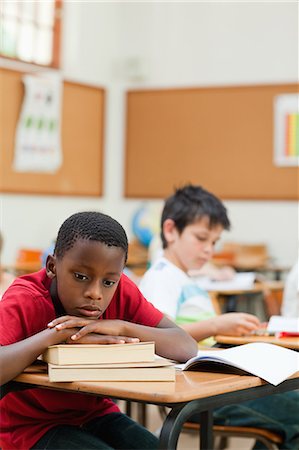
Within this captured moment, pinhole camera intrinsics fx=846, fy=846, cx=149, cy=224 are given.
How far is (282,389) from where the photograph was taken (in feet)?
5.95

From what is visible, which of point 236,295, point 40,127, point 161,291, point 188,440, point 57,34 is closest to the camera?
point 161,291

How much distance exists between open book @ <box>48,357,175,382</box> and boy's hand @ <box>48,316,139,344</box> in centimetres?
6

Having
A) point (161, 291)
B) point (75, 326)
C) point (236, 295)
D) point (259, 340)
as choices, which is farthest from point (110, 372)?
point (236, 295)

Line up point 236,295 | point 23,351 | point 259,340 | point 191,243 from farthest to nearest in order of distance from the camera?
point 236,295 < point 191,243 < point 259,340 < point 23,351

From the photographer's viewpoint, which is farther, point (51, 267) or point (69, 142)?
point (69, 142)

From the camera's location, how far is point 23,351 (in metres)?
1.63

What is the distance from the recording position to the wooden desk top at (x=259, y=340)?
2302 millimetres

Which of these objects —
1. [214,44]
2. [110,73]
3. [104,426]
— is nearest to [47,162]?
[110,73]

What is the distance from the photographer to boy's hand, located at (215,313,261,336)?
2410mm

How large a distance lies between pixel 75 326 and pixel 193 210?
134 cm

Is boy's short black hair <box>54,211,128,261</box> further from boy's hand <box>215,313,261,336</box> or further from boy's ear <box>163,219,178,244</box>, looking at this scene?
boy's ear <box>163,219,178,244</box>

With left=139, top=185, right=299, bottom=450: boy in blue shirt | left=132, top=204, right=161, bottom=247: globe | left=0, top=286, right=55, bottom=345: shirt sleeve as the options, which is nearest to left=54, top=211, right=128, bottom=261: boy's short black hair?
left=0, top=286, right=55, bottom=345: shirt sleeve

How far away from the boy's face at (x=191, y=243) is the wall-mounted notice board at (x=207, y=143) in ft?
15.1

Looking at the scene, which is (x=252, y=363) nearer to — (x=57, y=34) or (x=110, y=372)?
(x=110, y=372)
